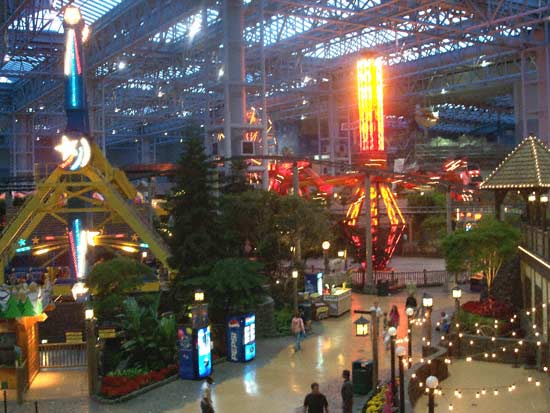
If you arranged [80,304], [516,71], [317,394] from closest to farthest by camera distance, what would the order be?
[317,394] < [80,304] < [516,71]

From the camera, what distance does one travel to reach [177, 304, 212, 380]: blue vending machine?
1767 cm

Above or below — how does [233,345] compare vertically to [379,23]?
below

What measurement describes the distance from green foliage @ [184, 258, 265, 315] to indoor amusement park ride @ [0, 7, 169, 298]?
663cm

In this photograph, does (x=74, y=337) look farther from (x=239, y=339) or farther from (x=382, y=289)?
(x=382, y=289)

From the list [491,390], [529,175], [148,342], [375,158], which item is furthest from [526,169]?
[375,158]

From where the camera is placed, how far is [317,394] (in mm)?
12727

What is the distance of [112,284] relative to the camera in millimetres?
22781

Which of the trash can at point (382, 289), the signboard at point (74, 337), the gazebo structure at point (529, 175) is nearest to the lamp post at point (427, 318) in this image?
the gazebo structure at point (529, 175)

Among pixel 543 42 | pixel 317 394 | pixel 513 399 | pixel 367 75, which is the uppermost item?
pixel 543 42

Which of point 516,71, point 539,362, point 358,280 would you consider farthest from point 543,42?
point 539,362

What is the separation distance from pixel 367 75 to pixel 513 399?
21.8m

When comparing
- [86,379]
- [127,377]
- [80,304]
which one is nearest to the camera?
[127,377]

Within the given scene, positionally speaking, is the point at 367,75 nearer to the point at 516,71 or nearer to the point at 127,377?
the point at 516,71

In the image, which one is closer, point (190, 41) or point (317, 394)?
point (317, 394)
